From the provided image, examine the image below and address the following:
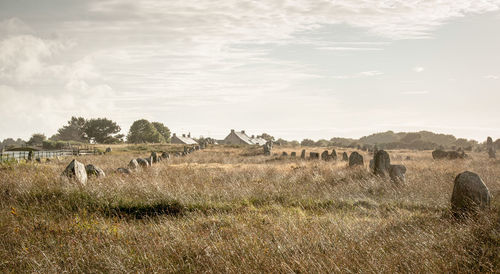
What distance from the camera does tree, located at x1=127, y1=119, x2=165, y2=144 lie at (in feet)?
278

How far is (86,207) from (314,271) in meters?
7.39

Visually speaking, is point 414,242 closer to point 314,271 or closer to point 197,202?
point 314,271

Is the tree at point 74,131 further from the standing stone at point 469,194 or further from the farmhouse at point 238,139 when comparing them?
the standing stone at point 469,194

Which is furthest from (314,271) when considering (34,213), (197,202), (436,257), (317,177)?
(317,177)

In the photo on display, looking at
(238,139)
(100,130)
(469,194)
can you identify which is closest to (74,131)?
(100,130)

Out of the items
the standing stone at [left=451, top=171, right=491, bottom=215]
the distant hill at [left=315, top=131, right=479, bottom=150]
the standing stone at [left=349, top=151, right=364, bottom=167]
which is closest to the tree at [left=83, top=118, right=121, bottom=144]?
the distant hill at [left=315, top=131, right=479, bottom=150]

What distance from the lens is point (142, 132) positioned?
8488 cm

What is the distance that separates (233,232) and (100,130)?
83189 mm

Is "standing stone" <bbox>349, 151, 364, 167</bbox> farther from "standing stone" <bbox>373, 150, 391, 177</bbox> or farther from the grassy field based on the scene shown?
the grassy field

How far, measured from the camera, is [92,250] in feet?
19.3

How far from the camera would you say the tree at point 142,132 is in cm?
8462

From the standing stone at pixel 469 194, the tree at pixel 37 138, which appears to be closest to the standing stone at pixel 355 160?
the standing stone at pixel 469 194

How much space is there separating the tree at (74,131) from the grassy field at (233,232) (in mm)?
79532

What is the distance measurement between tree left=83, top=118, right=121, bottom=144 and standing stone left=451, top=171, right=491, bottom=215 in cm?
8216
